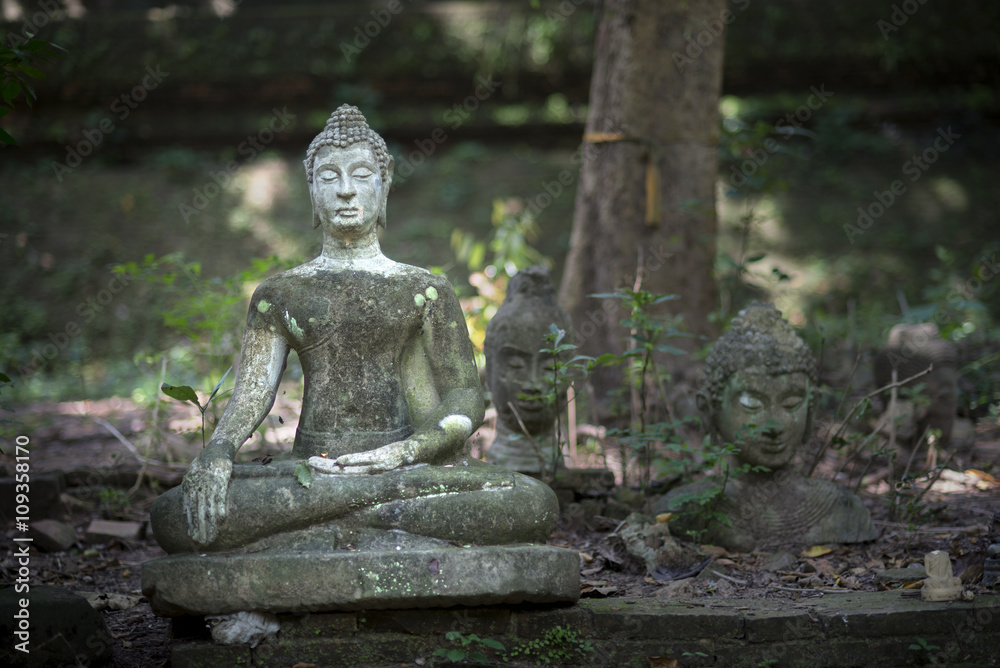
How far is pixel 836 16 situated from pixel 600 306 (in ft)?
22.6

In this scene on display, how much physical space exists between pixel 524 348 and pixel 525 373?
6.1 inches

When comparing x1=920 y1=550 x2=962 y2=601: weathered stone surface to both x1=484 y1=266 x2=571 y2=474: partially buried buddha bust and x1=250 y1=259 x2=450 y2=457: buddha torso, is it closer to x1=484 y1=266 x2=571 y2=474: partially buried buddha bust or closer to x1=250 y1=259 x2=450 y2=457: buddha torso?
x1=250 y1=259 x2=450 y2=457: buddha torso

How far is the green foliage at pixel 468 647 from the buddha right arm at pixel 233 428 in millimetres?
984

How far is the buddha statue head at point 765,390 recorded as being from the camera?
15.6 ft

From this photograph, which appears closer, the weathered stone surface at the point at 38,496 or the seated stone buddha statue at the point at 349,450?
the seated stone buddha statue at the point at 349,450

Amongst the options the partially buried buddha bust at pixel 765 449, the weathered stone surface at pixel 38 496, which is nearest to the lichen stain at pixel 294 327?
the partially buried buddha bust at pixel 765 449

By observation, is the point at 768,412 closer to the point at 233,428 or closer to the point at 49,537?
the point at 233,428

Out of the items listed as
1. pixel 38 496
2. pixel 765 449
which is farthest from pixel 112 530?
pixel 765 449

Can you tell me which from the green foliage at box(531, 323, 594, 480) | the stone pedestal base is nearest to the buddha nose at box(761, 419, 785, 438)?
the green foliage at box(531, 323, 594, 480)

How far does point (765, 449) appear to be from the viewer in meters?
4.79

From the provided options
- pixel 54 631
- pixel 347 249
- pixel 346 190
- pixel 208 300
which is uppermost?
pixel 346 190

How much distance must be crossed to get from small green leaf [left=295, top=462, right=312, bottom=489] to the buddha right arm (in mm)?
271

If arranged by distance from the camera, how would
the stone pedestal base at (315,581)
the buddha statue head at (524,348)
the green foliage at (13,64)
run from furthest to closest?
the buddha statue head at (524,348), the green foliage at (13,64), the stone pedestal base at (315,581)

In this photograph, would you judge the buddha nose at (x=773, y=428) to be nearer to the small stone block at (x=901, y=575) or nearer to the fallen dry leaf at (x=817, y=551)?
the fallen dry leaf at (x=817, y=551)
